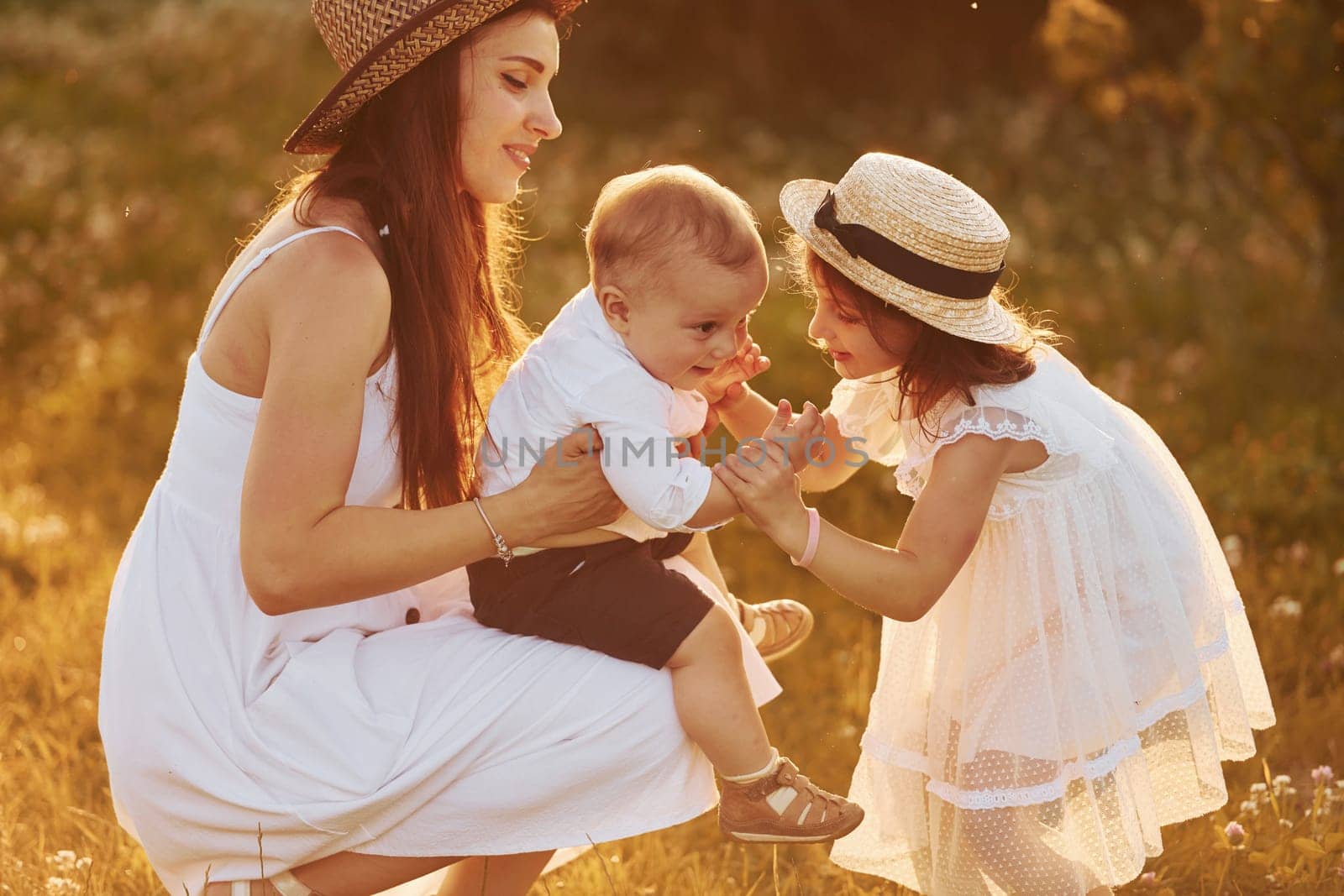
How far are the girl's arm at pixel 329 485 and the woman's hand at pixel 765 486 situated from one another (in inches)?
10.9

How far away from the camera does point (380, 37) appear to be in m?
2.71

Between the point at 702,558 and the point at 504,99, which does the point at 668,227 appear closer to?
the point at 504,99

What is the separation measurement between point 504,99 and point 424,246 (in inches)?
13.2

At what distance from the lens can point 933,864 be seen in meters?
3.04

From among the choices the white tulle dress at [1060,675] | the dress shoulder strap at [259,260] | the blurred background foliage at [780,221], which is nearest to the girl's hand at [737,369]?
the white tulle dress at [1060,675]

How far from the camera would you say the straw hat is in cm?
267

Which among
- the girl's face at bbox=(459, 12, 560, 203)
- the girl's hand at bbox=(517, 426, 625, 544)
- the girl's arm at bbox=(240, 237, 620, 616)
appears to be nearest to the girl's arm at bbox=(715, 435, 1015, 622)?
the girl's hand at bbox=(517, 426, 625, 544)

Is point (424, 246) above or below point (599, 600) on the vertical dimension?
above

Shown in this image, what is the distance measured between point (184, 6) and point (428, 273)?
10.6m

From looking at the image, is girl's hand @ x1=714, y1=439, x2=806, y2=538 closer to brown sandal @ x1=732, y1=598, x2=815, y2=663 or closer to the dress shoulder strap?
brown sandal @ x1=732, y1=598, x2=815, y2=663

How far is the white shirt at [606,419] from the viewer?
8.75ft

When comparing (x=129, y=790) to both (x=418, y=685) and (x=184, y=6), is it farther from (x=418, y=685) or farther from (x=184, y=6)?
(x=184, y=6)

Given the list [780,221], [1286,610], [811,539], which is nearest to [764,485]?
[811,539]

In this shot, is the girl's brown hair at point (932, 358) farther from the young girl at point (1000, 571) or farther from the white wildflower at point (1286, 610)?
the white wildflower at point (1286, 610)
